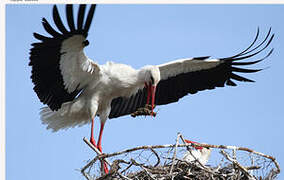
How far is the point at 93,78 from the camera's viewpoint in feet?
26.5

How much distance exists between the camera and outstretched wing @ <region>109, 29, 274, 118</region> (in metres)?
8.68

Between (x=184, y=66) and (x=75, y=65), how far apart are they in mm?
1859

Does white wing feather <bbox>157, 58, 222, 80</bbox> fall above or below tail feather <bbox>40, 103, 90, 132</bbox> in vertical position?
above

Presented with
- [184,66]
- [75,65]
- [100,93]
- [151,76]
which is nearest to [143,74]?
[151,76]

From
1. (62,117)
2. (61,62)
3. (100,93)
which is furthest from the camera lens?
(62,117)

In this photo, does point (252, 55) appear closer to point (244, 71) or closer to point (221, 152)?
point (244, 71)

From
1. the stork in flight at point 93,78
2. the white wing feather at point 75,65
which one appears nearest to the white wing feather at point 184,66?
the stork in flight at point 93,78

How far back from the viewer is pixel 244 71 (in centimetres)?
883

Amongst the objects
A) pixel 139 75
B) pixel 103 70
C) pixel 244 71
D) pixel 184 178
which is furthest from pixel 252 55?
pixel 184 178

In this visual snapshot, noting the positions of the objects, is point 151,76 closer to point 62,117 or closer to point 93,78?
point 93,78

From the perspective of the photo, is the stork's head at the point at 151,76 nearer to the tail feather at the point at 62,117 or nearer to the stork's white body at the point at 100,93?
the stork's white body at the point at 100,93

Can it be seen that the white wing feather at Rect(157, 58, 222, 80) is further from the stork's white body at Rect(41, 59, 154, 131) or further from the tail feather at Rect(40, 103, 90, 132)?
the tail feather at Rect(40, 103, 90, 132)

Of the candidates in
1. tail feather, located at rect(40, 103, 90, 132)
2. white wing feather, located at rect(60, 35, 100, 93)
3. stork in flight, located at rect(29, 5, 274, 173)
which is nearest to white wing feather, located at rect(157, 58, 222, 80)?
stork in flight, located at rect(29, 5, 274, 173)

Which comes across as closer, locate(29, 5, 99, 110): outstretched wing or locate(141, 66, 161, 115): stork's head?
locate(29, 5, 99, 110): outstretched wing
